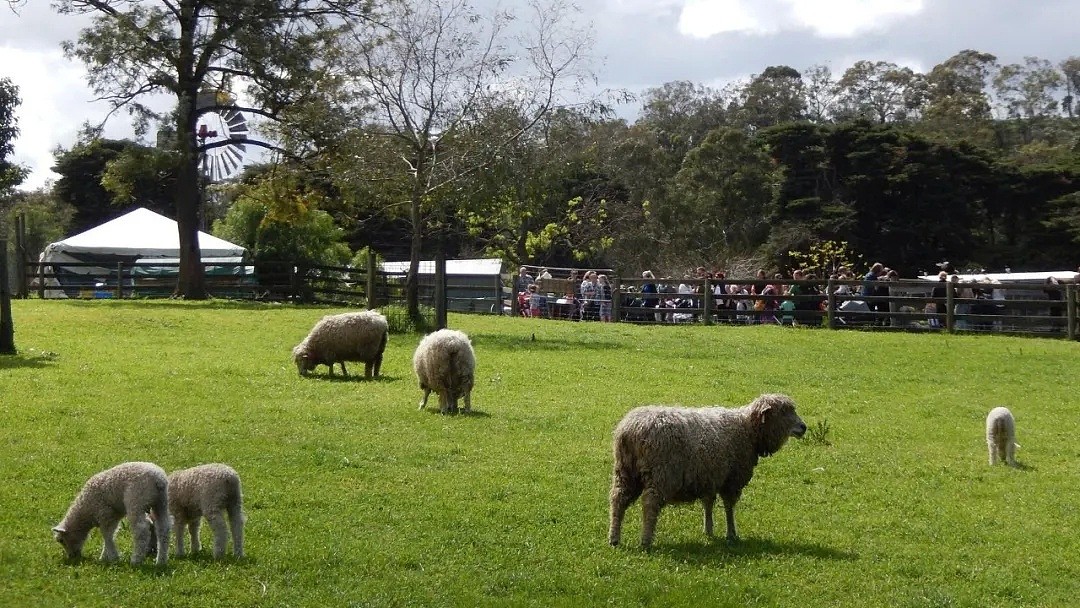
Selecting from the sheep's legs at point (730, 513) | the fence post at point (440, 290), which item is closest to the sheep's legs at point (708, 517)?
the sheep's legs at point (730, 513)

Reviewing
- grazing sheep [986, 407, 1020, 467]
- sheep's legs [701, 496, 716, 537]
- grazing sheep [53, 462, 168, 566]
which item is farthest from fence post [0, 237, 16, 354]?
grazing sheep [986, 407, 1020, 467]

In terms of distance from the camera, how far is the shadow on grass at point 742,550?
809 cm

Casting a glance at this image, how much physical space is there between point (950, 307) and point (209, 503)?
22.7m

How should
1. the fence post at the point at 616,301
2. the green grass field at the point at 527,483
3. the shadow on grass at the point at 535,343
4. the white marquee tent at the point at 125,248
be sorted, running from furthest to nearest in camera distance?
the white marquee tent at the point at 125,248 → the fence post at the point at 616,301 → the shadow on grass at the point at 535,343 → the green grass field at the point at 527,483

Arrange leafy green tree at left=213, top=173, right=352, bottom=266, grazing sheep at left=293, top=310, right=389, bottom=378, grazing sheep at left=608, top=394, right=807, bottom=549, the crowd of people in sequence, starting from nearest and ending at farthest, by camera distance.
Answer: grazing sheep at left=608, top=394, right=807, bottom=549
grazing sheep at left=293, top=310, right=389, bottom=378
the crowd of people
leafy green tree at left=213, top=173, right=352, bottom=266

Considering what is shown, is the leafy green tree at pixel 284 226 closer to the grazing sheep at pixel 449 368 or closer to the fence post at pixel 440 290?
the fence post at pixel 440 290

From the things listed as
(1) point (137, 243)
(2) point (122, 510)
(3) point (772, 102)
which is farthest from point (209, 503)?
(3) point (772, 102)

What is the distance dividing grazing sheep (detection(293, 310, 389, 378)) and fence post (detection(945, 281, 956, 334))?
1479 cm

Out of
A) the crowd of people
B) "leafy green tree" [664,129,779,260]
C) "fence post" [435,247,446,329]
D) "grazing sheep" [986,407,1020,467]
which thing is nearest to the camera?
"grazing sheep" [986,407,1020,467]

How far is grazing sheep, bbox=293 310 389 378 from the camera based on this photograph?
697 inches

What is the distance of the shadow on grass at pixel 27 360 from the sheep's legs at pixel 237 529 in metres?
10.9

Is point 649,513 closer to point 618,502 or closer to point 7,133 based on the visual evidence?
point 618,502

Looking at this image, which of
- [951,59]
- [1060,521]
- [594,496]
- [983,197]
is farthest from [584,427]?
[951,59]

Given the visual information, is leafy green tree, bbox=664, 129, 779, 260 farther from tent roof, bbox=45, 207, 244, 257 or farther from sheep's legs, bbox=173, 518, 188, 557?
sheep's legs, bbox=173, 518, 188, 557
